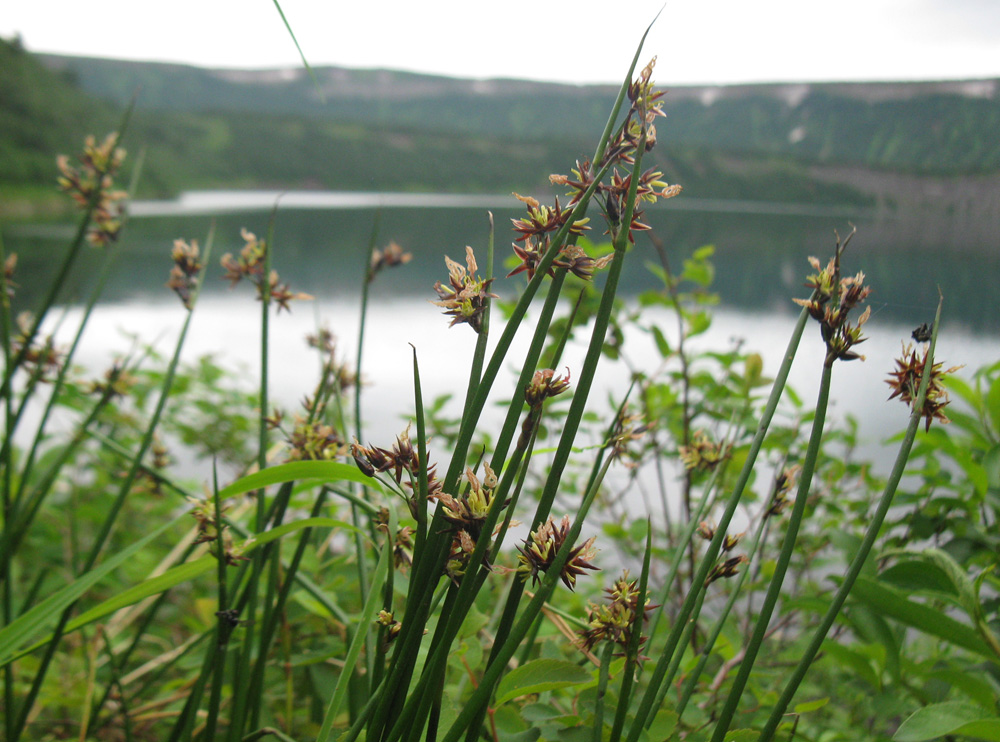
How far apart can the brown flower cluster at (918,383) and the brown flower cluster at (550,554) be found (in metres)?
0.18

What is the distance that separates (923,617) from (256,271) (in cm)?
60

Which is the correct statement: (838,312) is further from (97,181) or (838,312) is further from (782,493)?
(97,181)

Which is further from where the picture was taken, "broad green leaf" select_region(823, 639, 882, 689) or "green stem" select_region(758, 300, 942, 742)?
"broad green leaf" select_region(823, 639, 882, 689)

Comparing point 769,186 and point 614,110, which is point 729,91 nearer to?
point 769,186

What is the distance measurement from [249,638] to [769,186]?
3.90 metres

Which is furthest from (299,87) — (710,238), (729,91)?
(729,91)

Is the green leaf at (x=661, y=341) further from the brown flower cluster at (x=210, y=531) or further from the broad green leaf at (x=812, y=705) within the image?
the brown flower cluster at (x=210, y=531)

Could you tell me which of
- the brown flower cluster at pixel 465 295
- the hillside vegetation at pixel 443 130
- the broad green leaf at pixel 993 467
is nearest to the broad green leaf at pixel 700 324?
the hillside vegetation at pixel 443 130

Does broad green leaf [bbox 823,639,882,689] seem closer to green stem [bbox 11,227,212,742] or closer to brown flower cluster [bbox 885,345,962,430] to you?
brown flower cluster [bbox 885,345,962,430]

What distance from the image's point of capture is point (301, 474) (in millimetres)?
385

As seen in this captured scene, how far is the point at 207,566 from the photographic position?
425 millimetres

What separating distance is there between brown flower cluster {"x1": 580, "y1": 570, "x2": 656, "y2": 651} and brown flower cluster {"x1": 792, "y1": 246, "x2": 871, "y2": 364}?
15cm

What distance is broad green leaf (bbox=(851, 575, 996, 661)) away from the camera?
17.4 inches

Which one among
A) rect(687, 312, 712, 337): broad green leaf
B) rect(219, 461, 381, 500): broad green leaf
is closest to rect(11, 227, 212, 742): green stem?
rect(219, 461, 381, 500): broad green leaf
